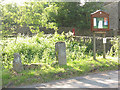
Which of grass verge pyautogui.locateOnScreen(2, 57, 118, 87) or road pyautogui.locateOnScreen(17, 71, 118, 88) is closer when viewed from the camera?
road pyautogui.locateOnScreen(17, 71, 118, 88)

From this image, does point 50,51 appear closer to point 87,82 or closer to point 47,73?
point 47,73

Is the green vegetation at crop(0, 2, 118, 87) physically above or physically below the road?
above

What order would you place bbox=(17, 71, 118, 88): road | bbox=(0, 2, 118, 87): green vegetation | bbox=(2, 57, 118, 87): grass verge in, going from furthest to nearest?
bbox=(0, 2, 118, 87): green vegetation, bbox=(2, 57, 118, 87): grass verge, bbox=(17, 71, 118, 88): road

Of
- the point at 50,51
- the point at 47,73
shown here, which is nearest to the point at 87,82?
the point at 47,73

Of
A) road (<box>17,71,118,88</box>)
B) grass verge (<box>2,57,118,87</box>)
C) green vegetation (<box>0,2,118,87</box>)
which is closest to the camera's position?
road (<box>17,71,118,88</box>)

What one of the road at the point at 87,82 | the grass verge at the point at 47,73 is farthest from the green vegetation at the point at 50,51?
the road at the point at 87,82

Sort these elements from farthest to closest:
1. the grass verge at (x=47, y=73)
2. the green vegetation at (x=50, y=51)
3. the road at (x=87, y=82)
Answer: the green vegetation at (x=50, y=51), the grass verge at (x=47, y=73), the road at (x=87, y=82)

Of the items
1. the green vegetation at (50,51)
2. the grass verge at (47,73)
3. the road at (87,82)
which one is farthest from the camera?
the green vegetation at (50,51)

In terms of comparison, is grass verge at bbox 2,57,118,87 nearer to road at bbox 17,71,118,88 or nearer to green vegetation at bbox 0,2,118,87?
green vegetation at bbox 0,2,118,87

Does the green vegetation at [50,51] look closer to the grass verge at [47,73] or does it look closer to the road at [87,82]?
the grass verge at [47,73]

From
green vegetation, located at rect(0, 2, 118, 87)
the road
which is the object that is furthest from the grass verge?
the road

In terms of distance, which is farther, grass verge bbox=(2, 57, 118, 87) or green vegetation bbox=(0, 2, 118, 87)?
green vegetation bbox=(0, 2, 118, 87)

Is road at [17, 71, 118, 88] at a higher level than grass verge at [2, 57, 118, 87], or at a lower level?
lower

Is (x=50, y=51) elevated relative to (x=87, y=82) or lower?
elevated
